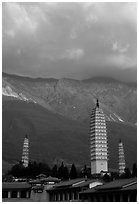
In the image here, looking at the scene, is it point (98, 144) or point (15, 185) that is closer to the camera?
point (15, 185)

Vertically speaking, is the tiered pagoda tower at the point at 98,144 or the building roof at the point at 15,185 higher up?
Result: the tiered pagoda tower at the point at 98,144

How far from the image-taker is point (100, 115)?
238 feet

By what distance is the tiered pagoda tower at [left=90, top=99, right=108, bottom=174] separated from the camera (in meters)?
66.4

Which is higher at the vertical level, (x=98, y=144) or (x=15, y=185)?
(x=98, y=144)

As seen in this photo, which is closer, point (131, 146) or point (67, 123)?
point (131, 146)

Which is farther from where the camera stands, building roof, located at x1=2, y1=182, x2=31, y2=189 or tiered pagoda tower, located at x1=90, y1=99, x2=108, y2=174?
tiered pagoda tower, located at x1=90, y1=99, x2=108, y2=174

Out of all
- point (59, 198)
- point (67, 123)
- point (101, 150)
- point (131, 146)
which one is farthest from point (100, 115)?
point (67, 123)

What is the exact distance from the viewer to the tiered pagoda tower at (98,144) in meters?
66.4

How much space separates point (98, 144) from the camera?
69125 mm

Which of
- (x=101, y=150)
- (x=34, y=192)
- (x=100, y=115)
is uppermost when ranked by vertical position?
(x=100, y=115)

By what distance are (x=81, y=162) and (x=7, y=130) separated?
46.7 meters

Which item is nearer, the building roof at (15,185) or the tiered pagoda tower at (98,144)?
the building roof at (15,185)

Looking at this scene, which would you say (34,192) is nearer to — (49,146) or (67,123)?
(49,146)

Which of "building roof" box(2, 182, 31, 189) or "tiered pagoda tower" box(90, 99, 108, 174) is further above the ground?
"tiered pagoda tower" box(90, 99, 108, 174)
